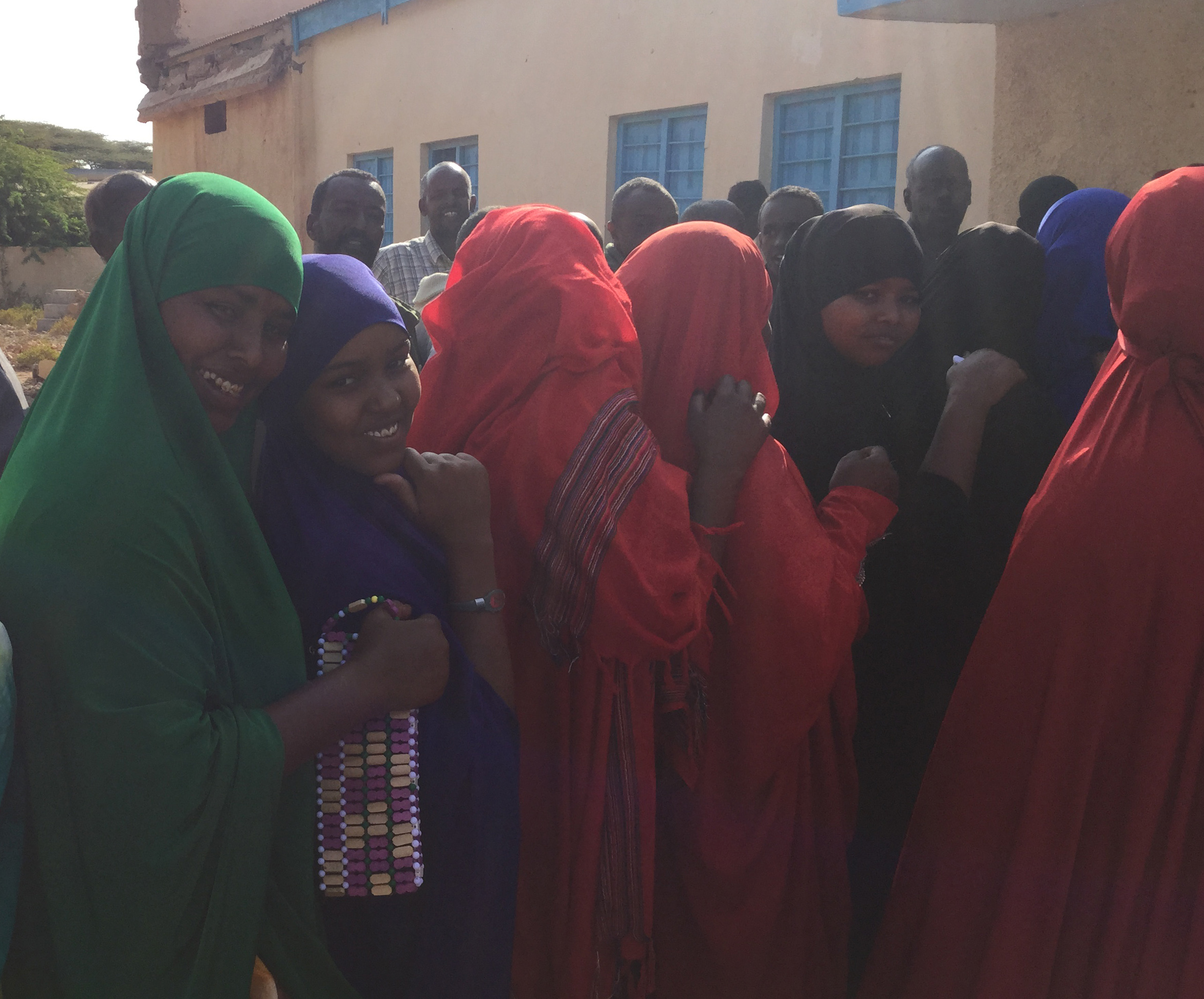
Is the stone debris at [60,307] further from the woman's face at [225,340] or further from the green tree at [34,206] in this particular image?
the woman's face at [225,340]

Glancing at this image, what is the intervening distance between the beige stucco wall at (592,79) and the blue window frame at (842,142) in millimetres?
119

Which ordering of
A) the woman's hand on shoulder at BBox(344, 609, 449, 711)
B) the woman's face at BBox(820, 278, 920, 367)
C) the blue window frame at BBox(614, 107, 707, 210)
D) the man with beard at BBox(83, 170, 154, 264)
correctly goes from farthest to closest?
the blue window frame at BBox(614, 107, 707, 210) < the man with beard at BBox(83, 170, 154, 264) < the woman's face at BBox(820, 278, 920, 367) < the woman's hand on shoulder at BBox(344, 609, 449, 711)

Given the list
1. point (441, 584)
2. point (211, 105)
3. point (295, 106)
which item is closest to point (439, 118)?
point (295, 106)

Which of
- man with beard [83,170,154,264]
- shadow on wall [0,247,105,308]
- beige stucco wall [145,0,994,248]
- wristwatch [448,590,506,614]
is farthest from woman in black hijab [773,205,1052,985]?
shadow on wall [0,247,105,308]

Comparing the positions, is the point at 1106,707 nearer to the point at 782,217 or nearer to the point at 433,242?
the point at 782,217

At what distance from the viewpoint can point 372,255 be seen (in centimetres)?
462

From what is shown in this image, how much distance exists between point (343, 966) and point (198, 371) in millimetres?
918

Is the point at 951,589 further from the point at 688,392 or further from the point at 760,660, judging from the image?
the point at 688,392

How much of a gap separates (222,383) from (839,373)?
4.63 feet

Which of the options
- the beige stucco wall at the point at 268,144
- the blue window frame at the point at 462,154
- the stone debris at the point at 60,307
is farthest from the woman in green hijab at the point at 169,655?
the stone debris at the point at 60,307

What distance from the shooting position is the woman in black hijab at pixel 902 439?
2.28m

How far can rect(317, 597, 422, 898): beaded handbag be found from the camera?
1540mm

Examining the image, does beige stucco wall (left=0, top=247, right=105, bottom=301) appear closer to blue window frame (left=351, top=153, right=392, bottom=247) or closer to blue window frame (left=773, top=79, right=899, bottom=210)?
blue window frame (left=351, top=153, right=392, bottom=247)

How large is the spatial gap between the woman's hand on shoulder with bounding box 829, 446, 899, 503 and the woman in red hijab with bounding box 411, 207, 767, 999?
0.31 metres
